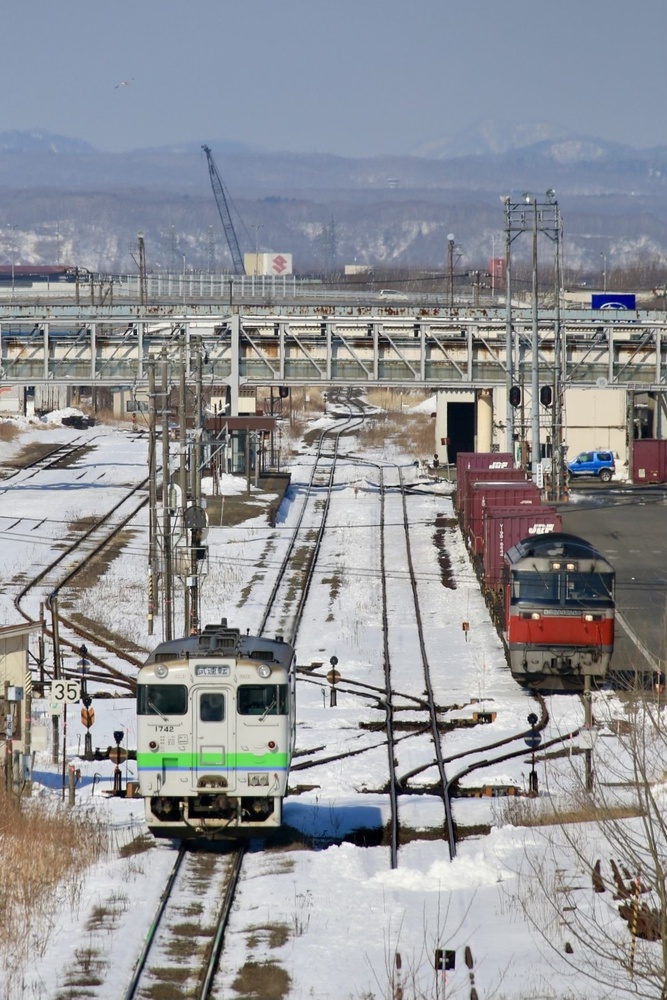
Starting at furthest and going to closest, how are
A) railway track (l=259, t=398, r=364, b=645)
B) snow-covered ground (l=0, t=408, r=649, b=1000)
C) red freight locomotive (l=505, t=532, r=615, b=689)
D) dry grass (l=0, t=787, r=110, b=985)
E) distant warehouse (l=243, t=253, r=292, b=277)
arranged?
distant warehouse (l=243, t=253, r=292, b=277), railway track (l=259, t=398, r=364, b=645), red freight locomotive (l=505, t=532, r=615, b=689), dry grass (l=0, t=787, r=110, b=985), snow-covered ground (l=0, t=408, r=649, b=1000)

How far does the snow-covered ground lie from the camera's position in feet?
43.5

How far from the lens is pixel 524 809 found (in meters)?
18.8

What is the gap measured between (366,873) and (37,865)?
376cm

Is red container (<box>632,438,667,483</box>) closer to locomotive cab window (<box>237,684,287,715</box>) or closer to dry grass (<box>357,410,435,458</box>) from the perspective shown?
dry grass (<box>357,410,435,458</box>)

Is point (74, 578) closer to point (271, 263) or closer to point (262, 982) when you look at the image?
point (262, 982)

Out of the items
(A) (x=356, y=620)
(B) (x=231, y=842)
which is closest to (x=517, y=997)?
(B) (x=231, y=842)

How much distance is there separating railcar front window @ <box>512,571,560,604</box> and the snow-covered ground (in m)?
1.99

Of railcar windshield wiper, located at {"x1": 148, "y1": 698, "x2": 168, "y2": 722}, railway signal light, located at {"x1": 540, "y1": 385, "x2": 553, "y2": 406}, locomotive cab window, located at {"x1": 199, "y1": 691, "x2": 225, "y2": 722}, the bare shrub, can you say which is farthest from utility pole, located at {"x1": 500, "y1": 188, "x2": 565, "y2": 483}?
railcar windshield wiper, located at {"x1": 148, "y1": 698, "x2": 168, "y2": 722}

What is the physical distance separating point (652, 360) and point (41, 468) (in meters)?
29.3

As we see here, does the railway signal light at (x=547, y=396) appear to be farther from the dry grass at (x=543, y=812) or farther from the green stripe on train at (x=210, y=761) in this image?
the green stripe on train at (x=210, y=761)

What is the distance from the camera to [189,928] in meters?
14.6

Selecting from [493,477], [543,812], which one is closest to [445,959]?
[543,812]

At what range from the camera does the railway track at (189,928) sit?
43.0 ft

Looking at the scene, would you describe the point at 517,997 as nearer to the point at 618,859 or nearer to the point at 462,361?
the point at 618,859
